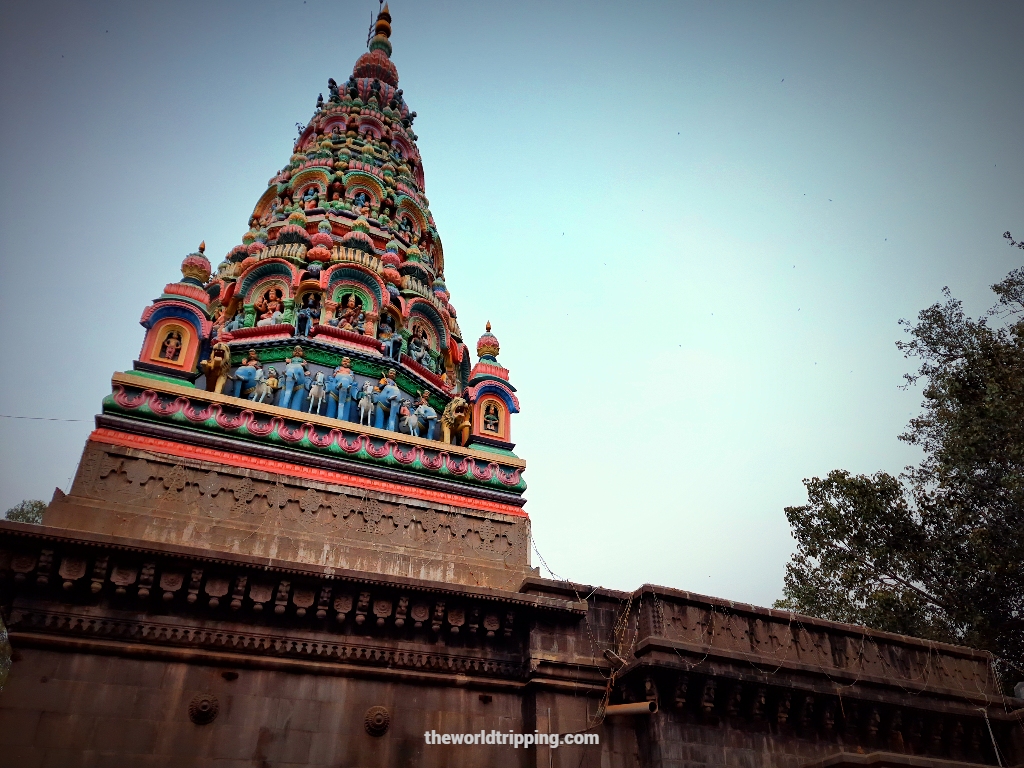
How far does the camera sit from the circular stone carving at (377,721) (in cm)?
877

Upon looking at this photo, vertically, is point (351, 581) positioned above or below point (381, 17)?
below

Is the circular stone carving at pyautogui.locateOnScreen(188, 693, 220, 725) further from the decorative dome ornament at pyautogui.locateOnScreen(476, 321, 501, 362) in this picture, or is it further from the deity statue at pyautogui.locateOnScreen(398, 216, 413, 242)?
the deity statue at pyautogui.locateOnScreen(398, 216, 413, 242)

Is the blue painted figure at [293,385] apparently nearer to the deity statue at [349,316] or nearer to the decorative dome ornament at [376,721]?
the deity statue at [349,316]

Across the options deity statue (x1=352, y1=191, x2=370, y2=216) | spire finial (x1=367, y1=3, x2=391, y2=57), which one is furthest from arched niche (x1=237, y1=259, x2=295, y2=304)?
spire finial (x1=367, y1=3, x2=391, y2=57)

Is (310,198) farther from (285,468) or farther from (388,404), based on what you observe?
(285,468)

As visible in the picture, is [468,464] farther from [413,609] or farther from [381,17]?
[381,17]

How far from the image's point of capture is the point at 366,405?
13.0m

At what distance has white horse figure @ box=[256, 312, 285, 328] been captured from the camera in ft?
46.6

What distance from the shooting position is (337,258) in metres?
15.4

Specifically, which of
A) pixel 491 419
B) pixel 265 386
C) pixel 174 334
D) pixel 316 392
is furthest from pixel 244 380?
pixel 491 419

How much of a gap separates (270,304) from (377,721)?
362 inches

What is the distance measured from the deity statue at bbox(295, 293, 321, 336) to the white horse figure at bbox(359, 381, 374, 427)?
2123 mm

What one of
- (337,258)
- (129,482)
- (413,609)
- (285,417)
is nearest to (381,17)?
(337,258)

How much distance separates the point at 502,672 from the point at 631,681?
183 cm
